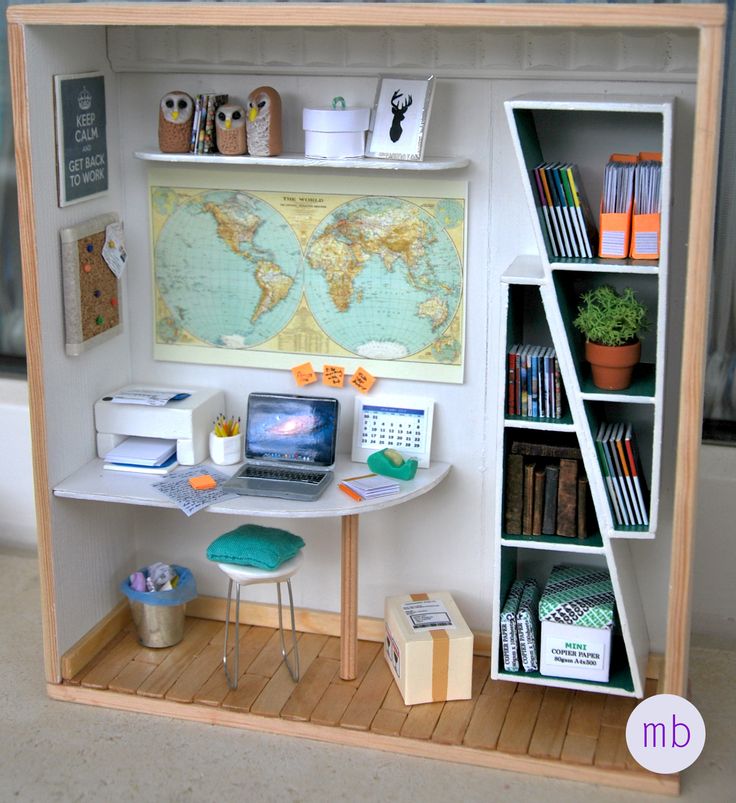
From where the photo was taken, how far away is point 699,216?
8.54 ft

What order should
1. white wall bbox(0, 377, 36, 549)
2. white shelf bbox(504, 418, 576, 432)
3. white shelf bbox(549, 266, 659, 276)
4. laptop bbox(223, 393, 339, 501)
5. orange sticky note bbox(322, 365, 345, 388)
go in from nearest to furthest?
white shelf bbox(549, 266, 659, 276), white shelf bbox(504, 418, 576, 432), laptop bbox(223, 393, 339, 501), orange sticky note bbox(322, 365, 345, 388), white wall bbox(0, 377, 36, 549)

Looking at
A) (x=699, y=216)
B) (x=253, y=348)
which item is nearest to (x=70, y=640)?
(x=253, y=348)

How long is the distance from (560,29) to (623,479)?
1.15m

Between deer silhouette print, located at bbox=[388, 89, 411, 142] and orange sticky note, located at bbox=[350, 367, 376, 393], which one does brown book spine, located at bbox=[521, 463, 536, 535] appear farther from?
deer silhouette print, located at bbox=[388, 89, 411, 142]

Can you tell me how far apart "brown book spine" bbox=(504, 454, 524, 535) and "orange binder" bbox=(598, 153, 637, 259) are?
0.60 meters

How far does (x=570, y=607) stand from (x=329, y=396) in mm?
949

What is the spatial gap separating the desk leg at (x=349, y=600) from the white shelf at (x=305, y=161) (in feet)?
3.17

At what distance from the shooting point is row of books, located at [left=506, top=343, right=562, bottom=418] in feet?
10.0

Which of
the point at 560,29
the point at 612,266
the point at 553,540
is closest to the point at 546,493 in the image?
the point at 553,540

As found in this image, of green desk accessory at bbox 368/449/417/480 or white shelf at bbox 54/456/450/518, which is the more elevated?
green desk accessory at bbox 368/449/417/480

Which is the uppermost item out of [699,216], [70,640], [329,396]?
[699,216]

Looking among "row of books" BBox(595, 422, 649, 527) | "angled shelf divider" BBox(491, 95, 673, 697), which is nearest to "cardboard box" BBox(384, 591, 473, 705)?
"angled shelf divider" BBox(491, 95, 673, 697)

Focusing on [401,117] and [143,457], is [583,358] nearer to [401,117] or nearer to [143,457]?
[401,117]

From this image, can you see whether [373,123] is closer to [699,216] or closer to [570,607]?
[699,216]
